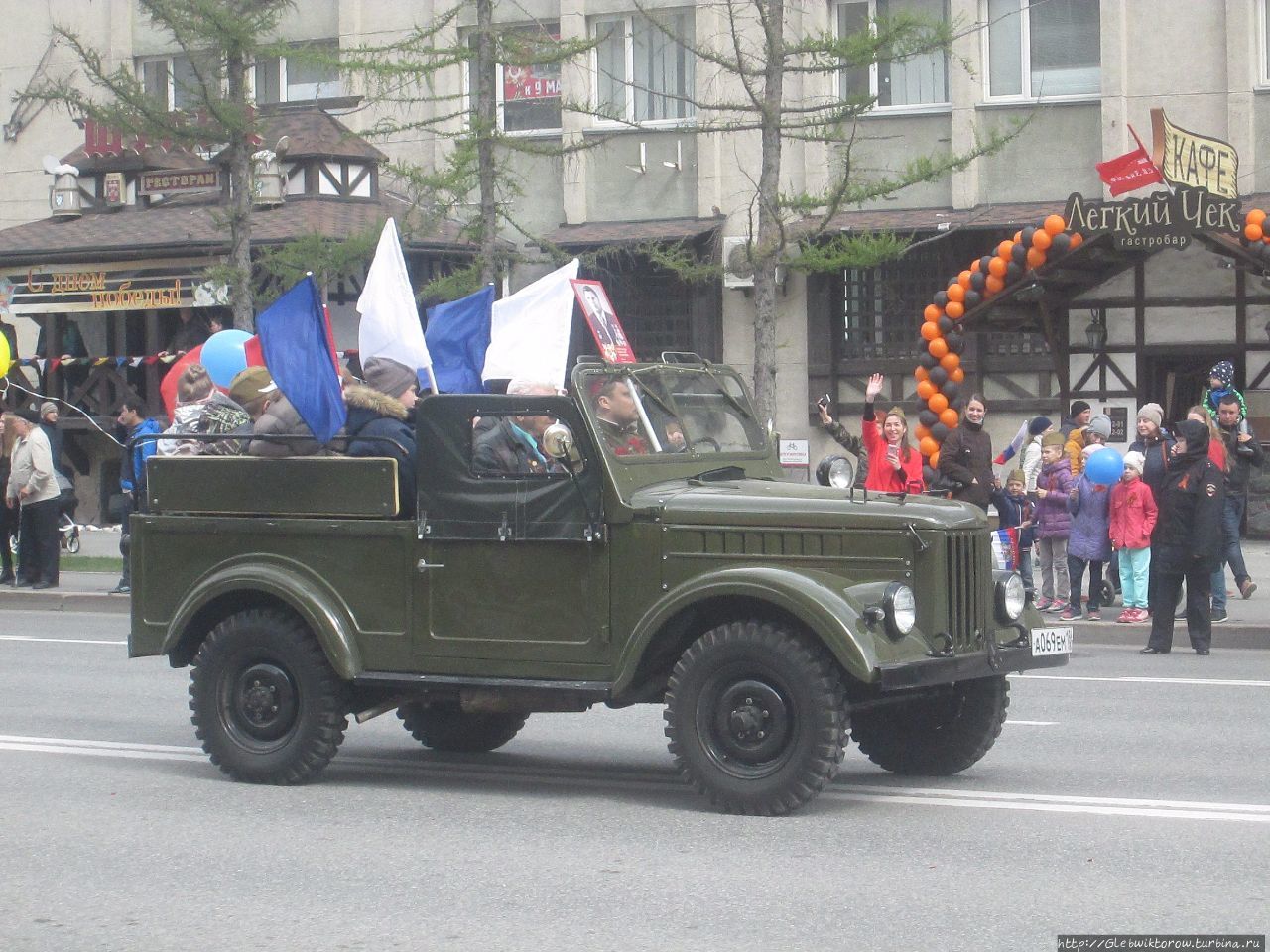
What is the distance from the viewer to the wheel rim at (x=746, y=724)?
7.55 meters

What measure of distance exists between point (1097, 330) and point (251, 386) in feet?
51.3

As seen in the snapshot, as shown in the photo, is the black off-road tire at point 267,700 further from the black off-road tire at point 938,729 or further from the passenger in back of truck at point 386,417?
the black off-road tire at point 938,729

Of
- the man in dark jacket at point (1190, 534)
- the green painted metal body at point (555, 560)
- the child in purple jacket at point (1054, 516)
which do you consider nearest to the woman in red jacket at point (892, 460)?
the child in purple jacket at point (1054, 516)

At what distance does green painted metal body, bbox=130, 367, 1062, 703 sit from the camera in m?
7.66

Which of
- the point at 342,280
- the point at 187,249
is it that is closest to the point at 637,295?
the point at 342,280

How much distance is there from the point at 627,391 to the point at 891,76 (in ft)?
55.5

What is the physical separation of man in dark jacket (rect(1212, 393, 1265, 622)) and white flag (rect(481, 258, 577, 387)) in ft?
26.5

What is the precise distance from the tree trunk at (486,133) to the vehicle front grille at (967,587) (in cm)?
1251

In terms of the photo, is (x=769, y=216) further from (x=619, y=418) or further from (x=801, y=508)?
(x=801, y=508)

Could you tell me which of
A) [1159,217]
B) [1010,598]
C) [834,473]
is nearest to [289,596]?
[834,473]

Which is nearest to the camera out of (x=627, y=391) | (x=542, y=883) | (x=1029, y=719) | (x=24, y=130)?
(x=542, y=883)

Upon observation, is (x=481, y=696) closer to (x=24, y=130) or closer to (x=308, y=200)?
(x=308, y=200)

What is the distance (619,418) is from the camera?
8.34 m

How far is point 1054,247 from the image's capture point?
1984cm
